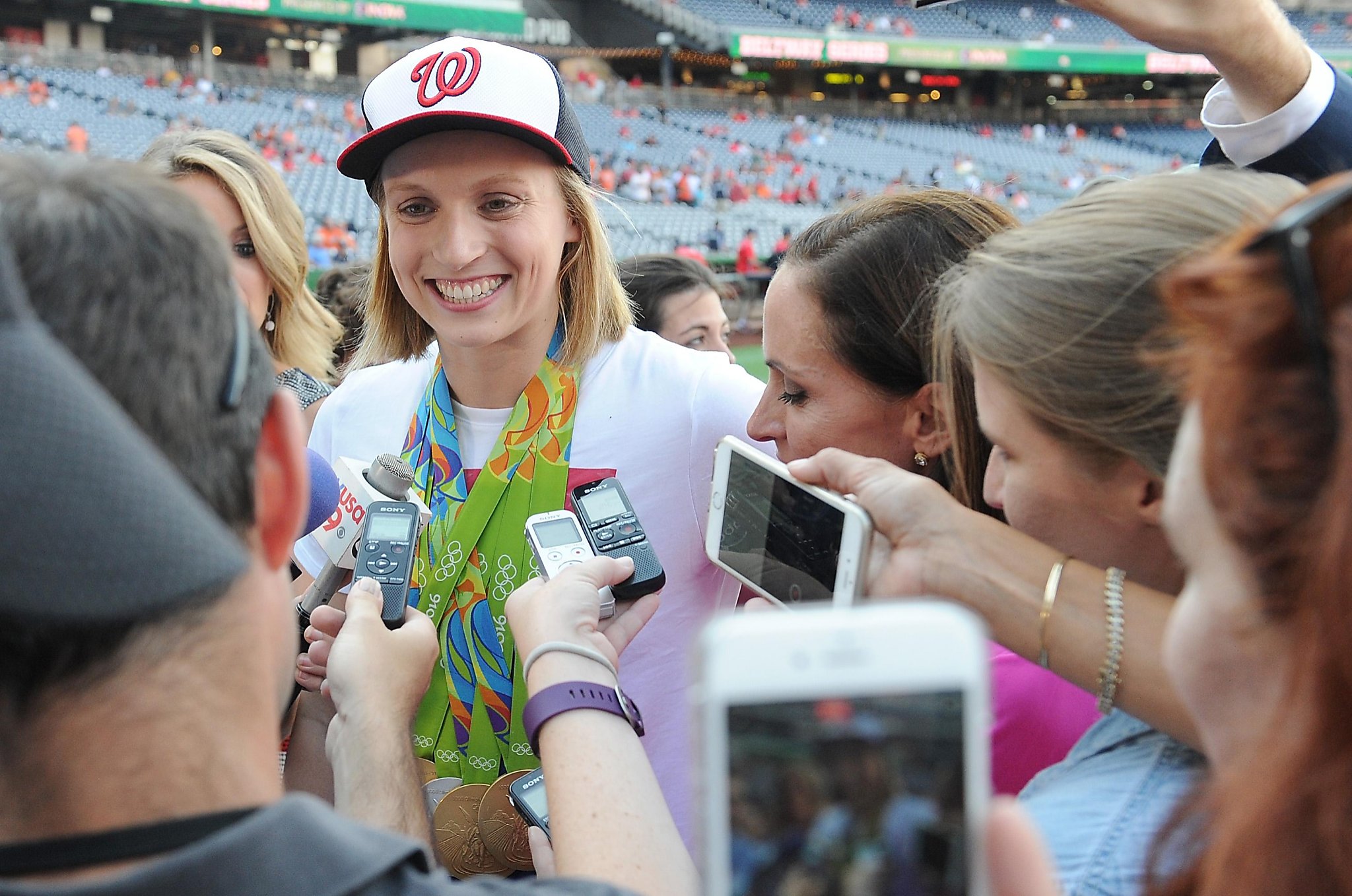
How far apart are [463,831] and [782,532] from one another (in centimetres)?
81

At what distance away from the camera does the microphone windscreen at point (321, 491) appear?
2012mm

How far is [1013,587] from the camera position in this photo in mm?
1285

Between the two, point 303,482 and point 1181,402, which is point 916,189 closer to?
point 1181,402

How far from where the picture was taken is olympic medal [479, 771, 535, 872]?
6.21 ft

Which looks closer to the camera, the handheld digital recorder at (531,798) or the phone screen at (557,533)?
the handheld digital recorder at (531,798)

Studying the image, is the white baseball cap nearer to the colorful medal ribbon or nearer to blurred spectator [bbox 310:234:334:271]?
the colorful medal ribbon

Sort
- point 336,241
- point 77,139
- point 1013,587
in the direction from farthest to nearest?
point 77,139 → point 336,241 → point 1013,587

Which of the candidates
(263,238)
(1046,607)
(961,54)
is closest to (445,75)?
(263,238)

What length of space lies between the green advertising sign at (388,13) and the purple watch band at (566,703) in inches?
1233

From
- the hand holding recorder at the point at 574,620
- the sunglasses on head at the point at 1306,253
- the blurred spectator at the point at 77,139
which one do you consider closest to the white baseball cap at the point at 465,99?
the hand holding recorder at the point at 574,620

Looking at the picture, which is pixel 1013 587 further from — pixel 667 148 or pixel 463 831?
pixel 667 148

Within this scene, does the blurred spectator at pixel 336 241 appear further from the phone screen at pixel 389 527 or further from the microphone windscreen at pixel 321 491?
the phone screen at pixel 389 527

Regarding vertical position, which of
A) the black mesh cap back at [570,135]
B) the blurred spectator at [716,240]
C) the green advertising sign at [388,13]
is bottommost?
the blurred spectator at [716,240]

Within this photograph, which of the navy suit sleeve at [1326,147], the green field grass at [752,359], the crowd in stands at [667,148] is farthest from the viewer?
the crowd in stands at [667,148]
